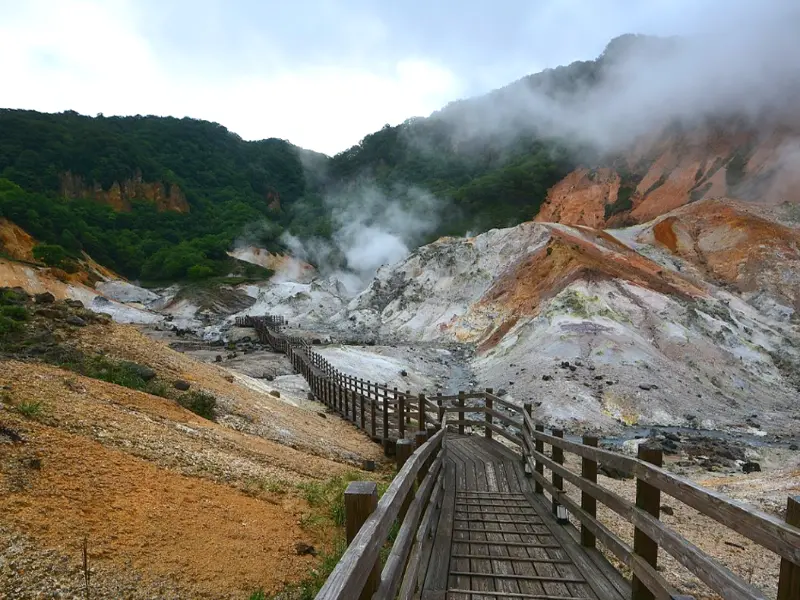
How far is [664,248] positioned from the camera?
40.4 meters

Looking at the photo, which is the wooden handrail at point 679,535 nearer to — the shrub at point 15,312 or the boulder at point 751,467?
the shrub at point 15,312

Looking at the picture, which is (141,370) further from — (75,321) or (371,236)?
(371,236)

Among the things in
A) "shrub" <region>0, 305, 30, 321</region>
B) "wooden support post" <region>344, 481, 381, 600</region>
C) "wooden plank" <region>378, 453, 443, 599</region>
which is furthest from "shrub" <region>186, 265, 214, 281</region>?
"wooden support post" <region>344, 481, 381, 600</region>

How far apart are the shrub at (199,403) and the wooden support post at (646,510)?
24.0 feet

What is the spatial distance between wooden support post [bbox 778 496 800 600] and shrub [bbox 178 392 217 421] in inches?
327

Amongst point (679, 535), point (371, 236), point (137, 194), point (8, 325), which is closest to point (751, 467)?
point (679, 535)

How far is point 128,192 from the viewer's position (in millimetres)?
107250

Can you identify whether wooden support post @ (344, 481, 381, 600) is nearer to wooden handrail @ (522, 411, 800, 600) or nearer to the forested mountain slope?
wooden handrail @ (522, 411, 800, 600)

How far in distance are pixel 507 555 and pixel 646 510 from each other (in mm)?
1713

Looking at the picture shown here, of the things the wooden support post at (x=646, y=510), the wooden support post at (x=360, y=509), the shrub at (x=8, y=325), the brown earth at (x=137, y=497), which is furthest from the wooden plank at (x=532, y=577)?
the shrub at (x=8, y=325)

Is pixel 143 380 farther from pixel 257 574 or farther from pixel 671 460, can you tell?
pixel 671 460

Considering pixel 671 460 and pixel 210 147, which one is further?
pixel 210 147

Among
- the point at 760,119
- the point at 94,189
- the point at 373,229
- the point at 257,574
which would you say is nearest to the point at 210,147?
the point at 94,189

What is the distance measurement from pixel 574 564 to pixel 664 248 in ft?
137
